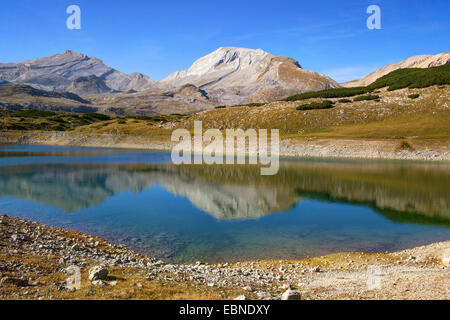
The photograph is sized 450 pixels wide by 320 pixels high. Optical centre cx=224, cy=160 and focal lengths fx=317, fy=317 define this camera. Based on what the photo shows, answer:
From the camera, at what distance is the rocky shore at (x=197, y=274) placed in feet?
28.4

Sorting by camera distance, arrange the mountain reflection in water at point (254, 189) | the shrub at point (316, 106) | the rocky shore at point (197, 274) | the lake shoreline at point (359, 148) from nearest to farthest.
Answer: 1. the rocky shore at point (197, 274)
2. the mountain reflection in water at point (254, 189)
3. the lake shoreline at point (359, 148)
4. the shrub at point (316, 106)

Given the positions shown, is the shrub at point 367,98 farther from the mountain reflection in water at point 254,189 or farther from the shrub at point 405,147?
the mountain reflection in water at point 254,189

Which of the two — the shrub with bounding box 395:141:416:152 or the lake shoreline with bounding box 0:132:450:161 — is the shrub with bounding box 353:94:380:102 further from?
the shrub with bounding box 395:141:416:152

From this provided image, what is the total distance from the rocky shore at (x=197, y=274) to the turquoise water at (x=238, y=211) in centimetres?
196

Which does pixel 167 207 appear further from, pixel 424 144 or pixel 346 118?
pixel 346 118

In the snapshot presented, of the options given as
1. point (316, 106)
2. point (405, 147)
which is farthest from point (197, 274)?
point (316, 106)

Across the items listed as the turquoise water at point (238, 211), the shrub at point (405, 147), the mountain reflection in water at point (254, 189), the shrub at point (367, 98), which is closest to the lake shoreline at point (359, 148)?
the shrub at point (405, 147)

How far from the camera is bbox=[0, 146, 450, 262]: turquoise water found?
17031 millimetres

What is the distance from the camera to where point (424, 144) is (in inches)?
2788

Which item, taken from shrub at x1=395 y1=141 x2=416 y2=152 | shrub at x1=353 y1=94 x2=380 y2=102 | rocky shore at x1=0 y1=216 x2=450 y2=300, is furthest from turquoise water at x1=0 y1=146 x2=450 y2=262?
shrub at x1=353 y1=94 x2=380 y2=102

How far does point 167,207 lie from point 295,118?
84668 mm

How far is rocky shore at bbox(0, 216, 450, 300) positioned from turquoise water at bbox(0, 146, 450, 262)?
1.96 meters

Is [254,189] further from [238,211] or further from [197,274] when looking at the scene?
[197,274]
